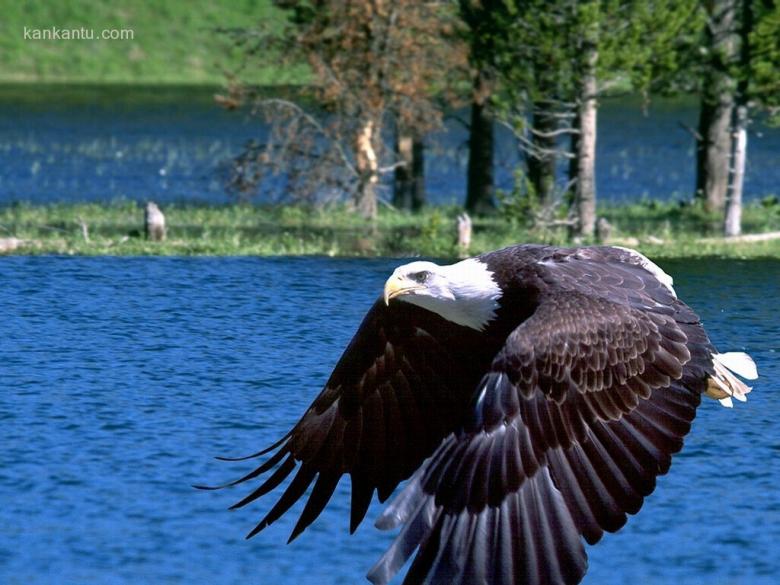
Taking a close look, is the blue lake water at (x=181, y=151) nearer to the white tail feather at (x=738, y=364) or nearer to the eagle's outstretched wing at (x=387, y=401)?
the white tail feather at (x=738, y=364)

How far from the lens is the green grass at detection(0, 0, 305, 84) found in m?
81.2

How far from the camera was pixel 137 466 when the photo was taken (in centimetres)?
1072

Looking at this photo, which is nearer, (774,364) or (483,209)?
(774,364)

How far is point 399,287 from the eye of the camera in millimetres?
8664

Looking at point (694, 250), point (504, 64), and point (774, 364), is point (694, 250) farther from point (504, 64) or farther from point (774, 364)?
point (774, 364)

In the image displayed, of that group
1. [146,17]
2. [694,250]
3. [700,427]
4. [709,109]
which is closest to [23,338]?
[700,427]

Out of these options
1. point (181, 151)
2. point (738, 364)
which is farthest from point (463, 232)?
point (181, 151)

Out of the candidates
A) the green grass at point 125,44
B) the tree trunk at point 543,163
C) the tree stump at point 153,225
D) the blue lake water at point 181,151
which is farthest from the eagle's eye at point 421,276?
the green grass at point 125,44

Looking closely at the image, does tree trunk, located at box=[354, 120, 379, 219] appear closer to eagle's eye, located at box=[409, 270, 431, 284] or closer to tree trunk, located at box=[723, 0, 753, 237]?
tree trunk, located at box=[723, 0, 753, 237]

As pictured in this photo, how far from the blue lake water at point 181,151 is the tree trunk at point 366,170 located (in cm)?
159

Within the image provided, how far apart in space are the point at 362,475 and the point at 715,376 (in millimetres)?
1994

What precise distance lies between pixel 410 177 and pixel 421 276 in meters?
18.7

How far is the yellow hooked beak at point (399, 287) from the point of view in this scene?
8656mm

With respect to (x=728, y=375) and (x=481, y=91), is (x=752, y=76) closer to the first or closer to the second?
(x=481, y=91)
